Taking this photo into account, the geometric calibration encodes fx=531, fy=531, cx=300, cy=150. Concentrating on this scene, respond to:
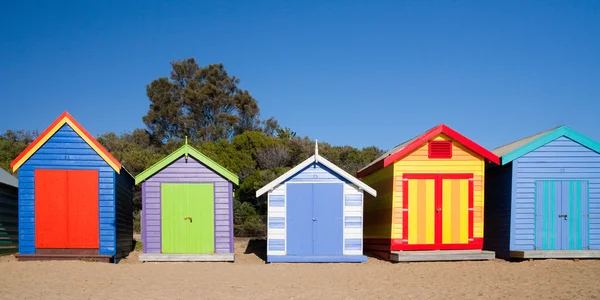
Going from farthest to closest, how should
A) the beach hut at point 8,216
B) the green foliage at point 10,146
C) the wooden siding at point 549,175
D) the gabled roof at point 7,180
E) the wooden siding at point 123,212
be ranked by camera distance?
the green foliage at point 10,146 → the gabled roof at point 7,180 → the beach hut at point 8,216 → the wooden siding at point 123,212 → the wooden siding at point 549,175

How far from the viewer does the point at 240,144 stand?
119ft

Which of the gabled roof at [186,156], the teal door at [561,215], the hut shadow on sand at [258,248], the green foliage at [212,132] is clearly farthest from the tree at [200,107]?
the teal door at [561,215]

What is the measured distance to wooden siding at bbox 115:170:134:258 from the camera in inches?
603

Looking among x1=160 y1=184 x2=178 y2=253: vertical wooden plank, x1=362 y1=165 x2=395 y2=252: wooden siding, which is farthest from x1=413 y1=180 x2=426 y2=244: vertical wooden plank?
x1=160 y1=184 x2=178 y2=253: vertical wooden plank

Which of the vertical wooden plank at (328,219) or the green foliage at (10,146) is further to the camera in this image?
the green foliage at (10,146)

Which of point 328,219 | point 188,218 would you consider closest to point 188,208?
point 188,218

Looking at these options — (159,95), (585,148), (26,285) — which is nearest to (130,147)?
(159,95)

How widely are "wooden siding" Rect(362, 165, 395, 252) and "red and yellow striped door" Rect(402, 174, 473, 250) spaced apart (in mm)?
549

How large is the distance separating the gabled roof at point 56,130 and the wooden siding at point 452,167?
7805 millimetres

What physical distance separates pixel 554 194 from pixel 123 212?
492 inches

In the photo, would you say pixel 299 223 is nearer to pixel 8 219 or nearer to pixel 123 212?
pixel 123 212

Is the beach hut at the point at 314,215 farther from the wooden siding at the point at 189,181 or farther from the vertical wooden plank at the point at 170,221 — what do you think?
the vertical wooden plank at the point at 170,221

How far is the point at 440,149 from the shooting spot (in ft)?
48.8

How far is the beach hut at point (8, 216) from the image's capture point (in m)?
15.8
